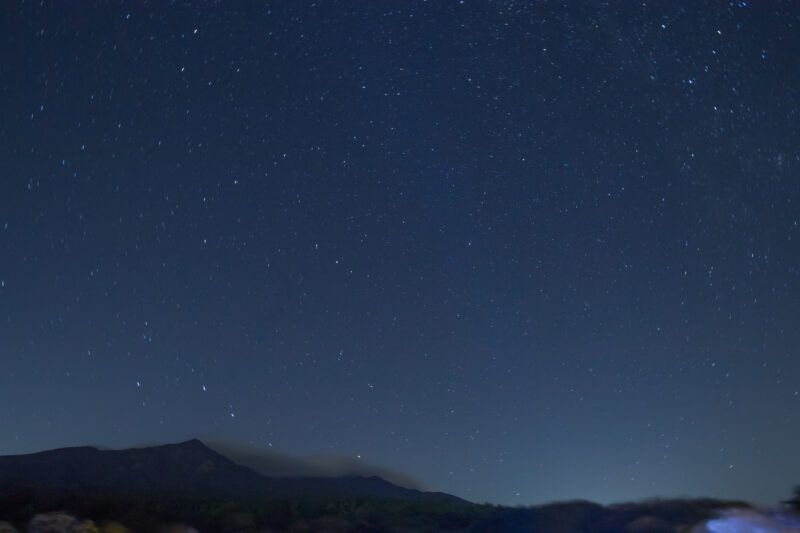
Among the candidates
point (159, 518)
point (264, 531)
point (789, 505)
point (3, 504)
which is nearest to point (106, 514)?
point (159, 518)

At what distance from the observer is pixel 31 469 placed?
34031 mm

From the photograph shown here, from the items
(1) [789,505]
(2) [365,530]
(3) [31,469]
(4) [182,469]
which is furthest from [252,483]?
(1) [789,505]

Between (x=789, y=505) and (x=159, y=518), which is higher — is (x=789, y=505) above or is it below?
above

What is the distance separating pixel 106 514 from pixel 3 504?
2.63 meters

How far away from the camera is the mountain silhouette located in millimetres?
33303

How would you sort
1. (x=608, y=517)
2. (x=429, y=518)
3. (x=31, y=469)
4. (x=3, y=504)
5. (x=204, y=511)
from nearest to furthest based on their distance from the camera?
(x=3, y=504) → (x=608, y=517) → (x=204, y=511) → (x=429, y=518) → (x=31, y=469)

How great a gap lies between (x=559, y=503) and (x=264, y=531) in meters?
9.55

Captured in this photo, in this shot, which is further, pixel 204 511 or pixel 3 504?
pixel 204 511

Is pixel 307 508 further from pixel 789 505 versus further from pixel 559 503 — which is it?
pixel 789 505

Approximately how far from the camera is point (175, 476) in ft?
136

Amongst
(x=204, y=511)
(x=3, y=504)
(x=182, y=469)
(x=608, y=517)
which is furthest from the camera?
(x=182, y=469)

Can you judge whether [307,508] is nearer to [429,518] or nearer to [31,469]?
[429,518]

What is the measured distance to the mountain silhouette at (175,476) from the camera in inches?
1311

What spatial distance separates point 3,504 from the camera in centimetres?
1667
